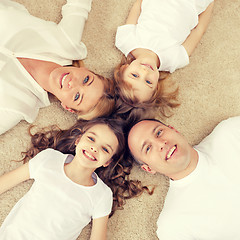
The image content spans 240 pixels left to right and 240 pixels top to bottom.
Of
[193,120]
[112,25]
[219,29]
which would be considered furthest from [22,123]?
[219,29]

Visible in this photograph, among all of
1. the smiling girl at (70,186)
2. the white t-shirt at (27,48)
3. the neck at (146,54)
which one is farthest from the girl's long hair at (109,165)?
the neck at (146,54)

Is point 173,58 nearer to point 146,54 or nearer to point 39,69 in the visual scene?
point 146,54

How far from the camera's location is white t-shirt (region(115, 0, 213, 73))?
1210 millimetres

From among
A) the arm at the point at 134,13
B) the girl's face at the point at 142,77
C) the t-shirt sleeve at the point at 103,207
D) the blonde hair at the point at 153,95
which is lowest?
the t-shirt sleeve at the point at 103,207

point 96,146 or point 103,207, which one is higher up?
point 96,146

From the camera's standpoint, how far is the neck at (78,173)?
1.14 metres

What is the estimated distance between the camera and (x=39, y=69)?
1.19m

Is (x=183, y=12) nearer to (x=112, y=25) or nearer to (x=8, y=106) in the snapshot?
(x=112, y=25)

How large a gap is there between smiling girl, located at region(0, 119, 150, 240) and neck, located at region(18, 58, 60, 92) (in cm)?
24

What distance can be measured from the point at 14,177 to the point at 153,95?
2.25 ft

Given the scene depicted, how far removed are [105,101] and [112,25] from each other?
462 mm

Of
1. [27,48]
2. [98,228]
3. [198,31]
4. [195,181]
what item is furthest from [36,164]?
[198,31]

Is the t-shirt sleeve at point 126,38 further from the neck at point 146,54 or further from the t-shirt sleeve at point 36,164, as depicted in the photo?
the t-shirt sleeve at point 36,164

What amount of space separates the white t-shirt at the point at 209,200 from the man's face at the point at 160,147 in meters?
0.10
